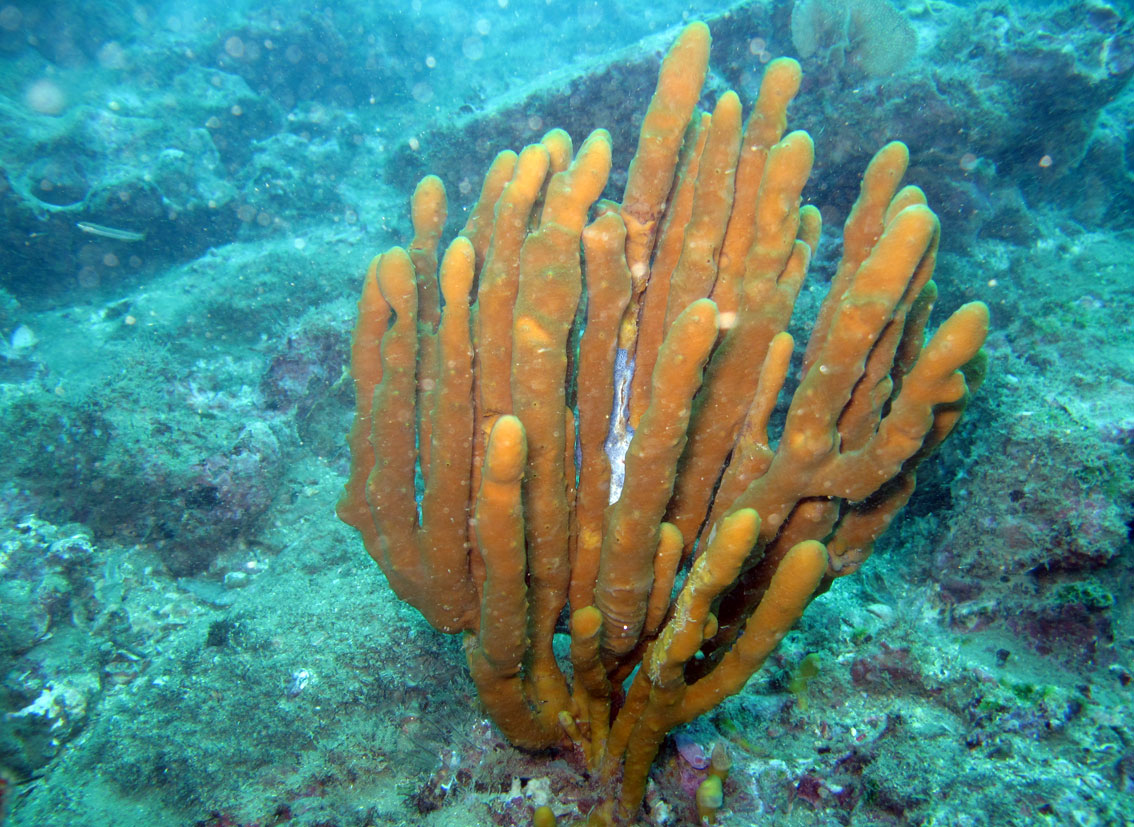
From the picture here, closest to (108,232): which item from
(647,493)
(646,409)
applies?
(646,409)

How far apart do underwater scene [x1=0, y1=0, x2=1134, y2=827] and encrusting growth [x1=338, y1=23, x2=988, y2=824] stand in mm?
14

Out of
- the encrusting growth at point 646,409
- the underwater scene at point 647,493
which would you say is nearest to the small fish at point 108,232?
the underwater scene at point 647,493

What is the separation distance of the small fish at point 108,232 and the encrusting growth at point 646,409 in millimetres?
10814

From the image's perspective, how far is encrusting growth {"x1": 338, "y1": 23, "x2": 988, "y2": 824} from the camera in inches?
64.1

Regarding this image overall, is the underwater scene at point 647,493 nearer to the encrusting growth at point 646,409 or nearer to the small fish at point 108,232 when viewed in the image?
the encrusting growth at point 646,409

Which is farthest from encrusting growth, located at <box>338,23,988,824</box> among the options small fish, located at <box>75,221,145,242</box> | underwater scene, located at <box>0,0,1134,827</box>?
small fish, located at <box>75,221,145,242</box>

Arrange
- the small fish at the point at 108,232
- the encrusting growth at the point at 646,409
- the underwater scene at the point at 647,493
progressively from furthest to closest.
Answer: the small fish at the point at 108,232
the underwater scene at the point at 647,493
the encrusting growth at the point at 646,409

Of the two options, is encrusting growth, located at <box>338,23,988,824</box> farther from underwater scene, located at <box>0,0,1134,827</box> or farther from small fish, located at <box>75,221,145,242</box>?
small fish, located at <box>75,221,145,242</box>

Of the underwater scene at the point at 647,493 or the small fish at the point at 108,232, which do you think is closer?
the underwater scene at the point at 647,493

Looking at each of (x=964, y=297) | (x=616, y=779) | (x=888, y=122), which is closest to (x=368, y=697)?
(x=616, y=779)

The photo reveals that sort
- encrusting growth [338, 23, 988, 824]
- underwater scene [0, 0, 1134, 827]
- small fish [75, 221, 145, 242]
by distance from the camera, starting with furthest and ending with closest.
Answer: small fish [75, 221, 145, 242] → underwater scene [0, 0, 1134, 827] → encrusting growth [338, 23, 988, 824]

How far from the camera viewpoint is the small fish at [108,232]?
9.47 m

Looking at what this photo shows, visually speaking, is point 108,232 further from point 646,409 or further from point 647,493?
point 647,493

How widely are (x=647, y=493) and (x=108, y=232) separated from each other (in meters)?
12.1
